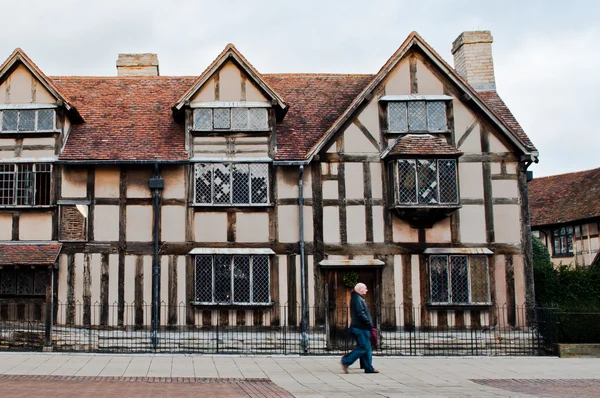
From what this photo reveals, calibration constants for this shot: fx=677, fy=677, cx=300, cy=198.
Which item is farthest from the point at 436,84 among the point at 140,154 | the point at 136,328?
the point at 136,328

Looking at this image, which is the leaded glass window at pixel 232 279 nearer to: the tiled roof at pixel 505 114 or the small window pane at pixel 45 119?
the small window pane at pixel 45 119

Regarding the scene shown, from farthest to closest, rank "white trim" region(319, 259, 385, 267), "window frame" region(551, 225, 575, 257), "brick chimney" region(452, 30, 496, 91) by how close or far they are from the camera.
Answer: "window frame" region(551, 225, 575, 257) → "brick chimney" region(452, 30, 496, 91) → "white trim" region(319, 259, 385, 267)

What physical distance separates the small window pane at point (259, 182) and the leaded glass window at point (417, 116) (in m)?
3.78

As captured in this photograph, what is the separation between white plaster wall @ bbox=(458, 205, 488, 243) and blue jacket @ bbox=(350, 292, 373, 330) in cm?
682

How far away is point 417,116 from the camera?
19.4 metres

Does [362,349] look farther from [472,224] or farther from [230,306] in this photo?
[472,224]

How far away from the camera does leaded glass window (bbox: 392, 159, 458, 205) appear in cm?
1847

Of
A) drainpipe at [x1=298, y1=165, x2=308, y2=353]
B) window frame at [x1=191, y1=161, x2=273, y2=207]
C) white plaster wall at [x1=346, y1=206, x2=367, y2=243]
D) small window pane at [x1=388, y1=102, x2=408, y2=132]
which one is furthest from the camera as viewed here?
small window pane at [x1=388, y1=102, x2=408, y2=132]

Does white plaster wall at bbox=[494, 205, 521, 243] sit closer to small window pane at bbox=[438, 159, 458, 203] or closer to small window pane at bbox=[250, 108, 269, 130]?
small window pane at bbox=[438, 159, 458, 203]

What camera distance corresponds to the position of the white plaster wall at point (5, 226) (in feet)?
60.4

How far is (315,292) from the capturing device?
1852 centimetres

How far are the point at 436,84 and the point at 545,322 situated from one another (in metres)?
7.26

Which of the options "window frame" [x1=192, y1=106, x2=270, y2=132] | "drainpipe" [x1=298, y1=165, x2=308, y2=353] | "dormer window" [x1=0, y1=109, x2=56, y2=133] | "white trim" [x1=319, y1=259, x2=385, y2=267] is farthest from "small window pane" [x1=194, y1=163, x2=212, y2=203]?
"dormer window" [x1=0, y1=109, x2=56, y2=133]

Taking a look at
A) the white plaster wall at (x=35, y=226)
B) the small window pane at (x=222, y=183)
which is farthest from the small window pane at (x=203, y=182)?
the white plaster wall at (x=35, y=226)
